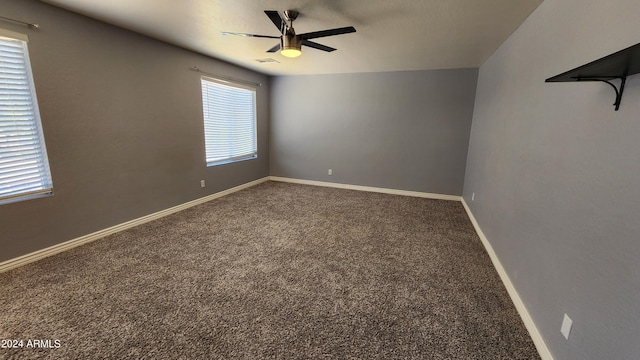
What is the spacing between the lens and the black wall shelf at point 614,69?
874 mm

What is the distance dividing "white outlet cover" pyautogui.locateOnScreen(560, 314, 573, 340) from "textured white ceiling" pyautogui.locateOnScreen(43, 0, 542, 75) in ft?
7.40

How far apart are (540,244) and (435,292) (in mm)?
830

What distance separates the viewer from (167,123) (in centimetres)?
356

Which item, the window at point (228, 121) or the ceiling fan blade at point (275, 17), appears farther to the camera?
the window at point (228, 121)

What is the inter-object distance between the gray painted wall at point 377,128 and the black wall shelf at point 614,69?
353 centimetres

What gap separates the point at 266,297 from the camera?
203 centimetres

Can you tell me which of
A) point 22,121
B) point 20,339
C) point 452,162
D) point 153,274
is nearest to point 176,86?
point 22,121

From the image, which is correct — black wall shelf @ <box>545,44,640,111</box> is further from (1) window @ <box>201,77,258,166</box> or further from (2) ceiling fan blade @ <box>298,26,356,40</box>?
(1) window @ <box>201,77,258,166</box>

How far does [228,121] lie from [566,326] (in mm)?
4856

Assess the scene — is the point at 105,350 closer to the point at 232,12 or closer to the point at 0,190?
the point at 0,190

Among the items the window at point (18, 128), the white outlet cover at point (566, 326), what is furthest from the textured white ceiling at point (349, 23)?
the white outlet cover at point (566, 326)

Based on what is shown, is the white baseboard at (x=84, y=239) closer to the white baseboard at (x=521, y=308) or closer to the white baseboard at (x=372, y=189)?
the white baseboard at (x=372, y=189)

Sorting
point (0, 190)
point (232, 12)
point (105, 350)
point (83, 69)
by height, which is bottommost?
point (105, 350)

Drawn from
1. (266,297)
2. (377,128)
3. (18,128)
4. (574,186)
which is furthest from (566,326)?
(18,128)
